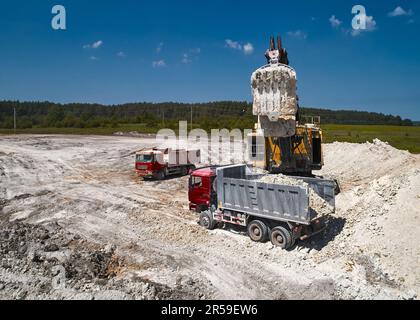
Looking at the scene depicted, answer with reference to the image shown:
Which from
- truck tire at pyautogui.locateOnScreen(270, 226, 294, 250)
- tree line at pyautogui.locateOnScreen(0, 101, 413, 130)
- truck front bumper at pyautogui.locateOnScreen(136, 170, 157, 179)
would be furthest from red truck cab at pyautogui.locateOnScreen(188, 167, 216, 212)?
tree line at pyautogui.locateOnScreen(0, 101, 413, 130)

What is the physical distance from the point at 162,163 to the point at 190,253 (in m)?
13.6

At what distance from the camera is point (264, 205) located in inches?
455

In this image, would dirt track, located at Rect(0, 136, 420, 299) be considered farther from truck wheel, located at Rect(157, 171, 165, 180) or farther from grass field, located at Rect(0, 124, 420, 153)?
grass field, located at Rect(0, 124, 420, 153)

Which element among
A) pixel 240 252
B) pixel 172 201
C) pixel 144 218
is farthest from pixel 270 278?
pixel 172 201

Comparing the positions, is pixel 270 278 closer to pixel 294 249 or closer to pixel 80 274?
pixel 294 249

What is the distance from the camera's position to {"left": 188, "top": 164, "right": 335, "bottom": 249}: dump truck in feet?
35.6

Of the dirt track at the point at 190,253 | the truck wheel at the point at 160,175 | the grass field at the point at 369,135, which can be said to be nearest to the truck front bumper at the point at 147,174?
the truck wheel at the point at 160,175

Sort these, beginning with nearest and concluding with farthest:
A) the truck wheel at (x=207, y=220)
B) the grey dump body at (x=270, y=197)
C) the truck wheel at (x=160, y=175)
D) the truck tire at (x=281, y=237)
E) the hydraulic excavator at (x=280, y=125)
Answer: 1. the grey dump body at (x=270, y=197)
2. the truck tire at (x=281, y=237)
3. the hydraulic excavator at (x=280, y=125)
4. the truck wheel at (x=207, y=220)
5. the truck wheel at (x=160, y=175)

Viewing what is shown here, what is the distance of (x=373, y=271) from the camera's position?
9.60 meters

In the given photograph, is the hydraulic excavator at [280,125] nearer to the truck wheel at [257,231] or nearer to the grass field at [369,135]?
the truck wheel at [257,231]

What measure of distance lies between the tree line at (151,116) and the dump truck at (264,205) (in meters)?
35.8

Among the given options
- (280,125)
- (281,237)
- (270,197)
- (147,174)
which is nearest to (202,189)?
(270,197)

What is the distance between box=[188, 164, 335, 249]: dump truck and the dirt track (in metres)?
0.48

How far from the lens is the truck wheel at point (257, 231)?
1164 centimetres
